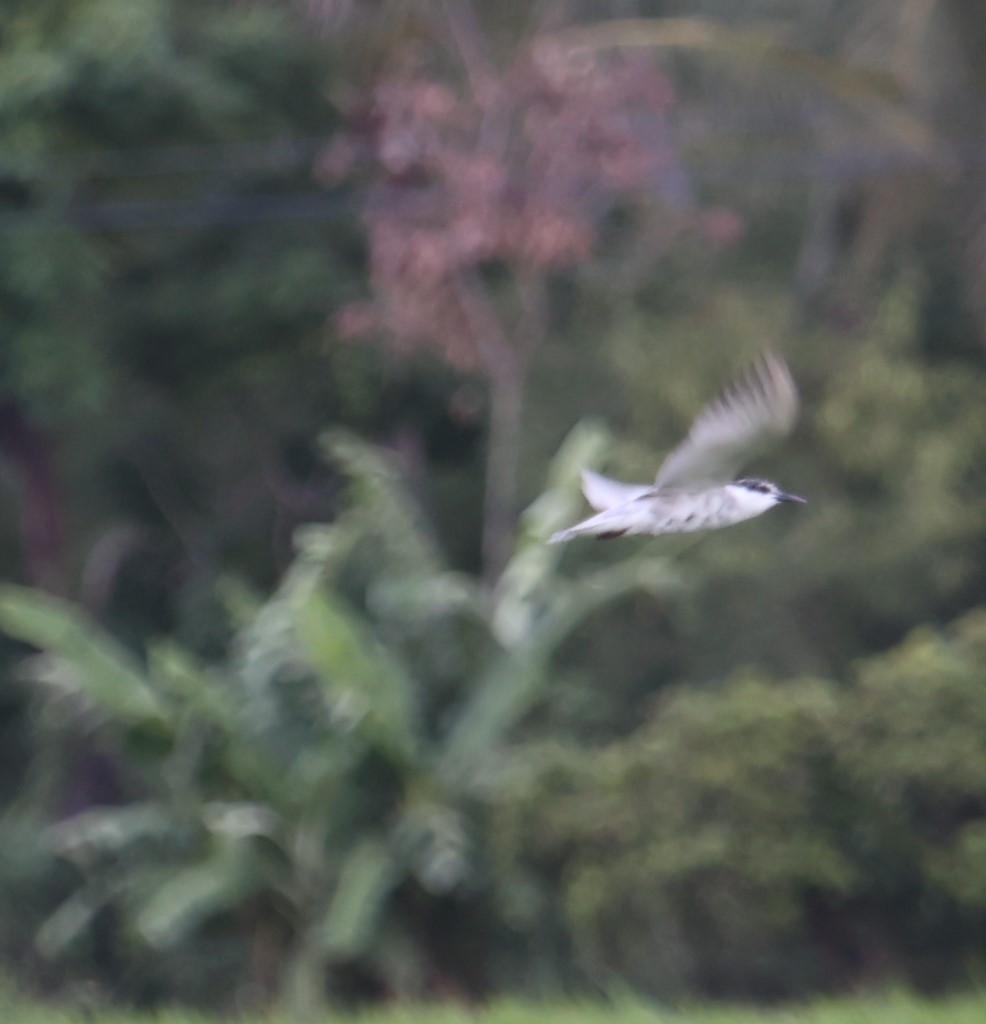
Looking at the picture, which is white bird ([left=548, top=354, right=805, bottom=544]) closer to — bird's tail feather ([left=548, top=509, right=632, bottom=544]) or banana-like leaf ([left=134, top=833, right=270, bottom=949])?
bird's tail feather ([left=548, top=509, right=632, bottom=544])

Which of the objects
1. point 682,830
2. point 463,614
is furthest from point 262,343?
point 682,830

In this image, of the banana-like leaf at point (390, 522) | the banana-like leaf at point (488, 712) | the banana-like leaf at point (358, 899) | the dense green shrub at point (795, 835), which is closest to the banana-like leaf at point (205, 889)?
the banana-like leaf at point (358, 899)

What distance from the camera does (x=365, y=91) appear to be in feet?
44.5

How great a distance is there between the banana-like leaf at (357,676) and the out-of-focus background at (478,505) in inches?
1.4

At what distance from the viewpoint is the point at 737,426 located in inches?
185

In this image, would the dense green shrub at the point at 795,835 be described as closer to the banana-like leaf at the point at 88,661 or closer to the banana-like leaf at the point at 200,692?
the banana-like leaf at the point at 200,692

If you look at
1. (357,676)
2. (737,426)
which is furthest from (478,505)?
(737,426)

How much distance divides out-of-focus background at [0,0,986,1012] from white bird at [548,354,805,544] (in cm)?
448

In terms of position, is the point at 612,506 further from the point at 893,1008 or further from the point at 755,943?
the point at 755,943

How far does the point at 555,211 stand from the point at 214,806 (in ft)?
13.5

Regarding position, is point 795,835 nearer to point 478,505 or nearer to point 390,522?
point 390,522

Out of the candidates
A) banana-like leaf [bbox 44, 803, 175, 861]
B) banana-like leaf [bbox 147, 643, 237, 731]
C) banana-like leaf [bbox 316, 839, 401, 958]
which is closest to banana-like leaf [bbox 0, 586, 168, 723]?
banana-like leaf [bbox 147, 643, 237, 731]

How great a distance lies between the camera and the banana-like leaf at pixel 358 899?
9.33 m

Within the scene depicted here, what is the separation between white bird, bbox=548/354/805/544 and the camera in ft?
15.2
